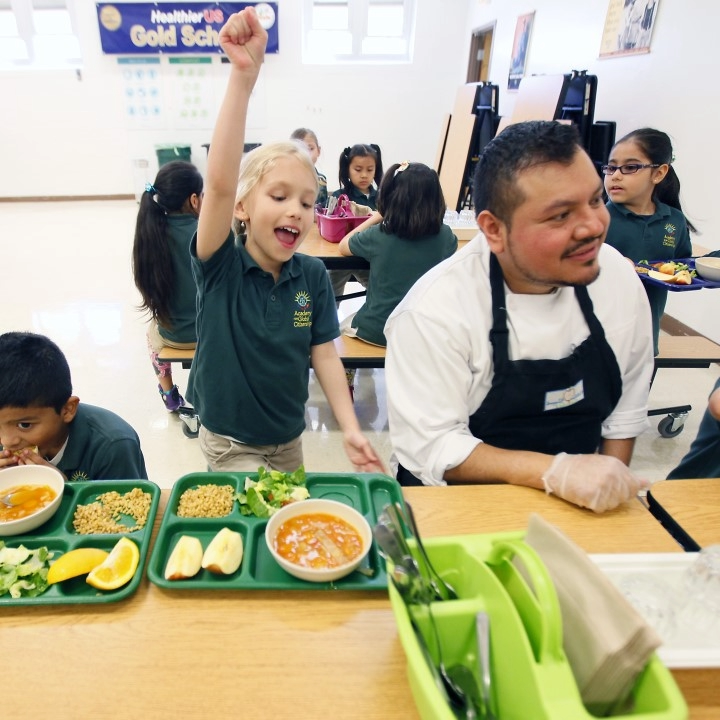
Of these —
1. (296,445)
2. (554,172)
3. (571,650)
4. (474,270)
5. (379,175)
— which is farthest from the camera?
(379,175)

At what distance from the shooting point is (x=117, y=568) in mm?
851

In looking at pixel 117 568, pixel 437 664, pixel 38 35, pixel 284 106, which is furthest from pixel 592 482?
pixel 38 35

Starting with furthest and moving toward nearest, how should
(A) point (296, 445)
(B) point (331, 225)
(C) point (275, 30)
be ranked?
(C) point (275, 30), (B) point (331, 225), (A) point (296, 445)

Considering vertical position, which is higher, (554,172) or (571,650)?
(554,172)

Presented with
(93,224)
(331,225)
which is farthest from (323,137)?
(331,225)

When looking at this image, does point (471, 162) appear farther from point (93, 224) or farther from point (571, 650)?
point (571, 650)

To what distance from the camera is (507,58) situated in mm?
6465

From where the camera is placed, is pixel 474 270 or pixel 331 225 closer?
pixel 474 270

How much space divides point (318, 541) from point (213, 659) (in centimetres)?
25

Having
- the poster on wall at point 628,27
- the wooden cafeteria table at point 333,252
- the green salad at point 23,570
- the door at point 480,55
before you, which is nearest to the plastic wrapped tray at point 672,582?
the green salad at point 23,570

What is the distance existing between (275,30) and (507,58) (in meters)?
3.43

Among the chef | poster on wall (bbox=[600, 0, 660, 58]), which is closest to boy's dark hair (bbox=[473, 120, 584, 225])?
the chef

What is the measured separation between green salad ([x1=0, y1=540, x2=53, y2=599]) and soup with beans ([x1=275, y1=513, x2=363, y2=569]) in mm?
374

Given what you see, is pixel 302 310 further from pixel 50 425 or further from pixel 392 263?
pixel 392 263
